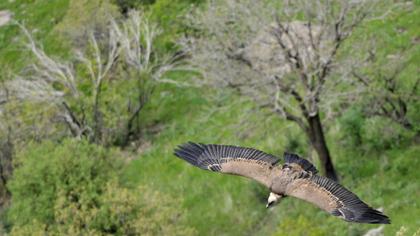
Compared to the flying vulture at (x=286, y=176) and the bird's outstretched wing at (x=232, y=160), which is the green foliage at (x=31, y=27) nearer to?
the bird's outstretched wing at (x=232, y=160)

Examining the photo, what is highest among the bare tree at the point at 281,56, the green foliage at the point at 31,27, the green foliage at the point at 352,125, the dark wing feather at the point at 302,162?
the dark wing feather at the point at 302,162

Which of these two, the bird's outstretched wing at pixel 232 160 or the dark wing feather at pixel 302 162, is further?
the bird's outstretched wing at pixel 232 160

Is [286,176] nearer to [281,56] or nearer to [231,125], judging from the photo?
[281,56]

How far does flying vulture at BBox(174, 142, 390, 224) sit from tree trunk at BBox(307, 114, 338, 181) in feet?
27.5

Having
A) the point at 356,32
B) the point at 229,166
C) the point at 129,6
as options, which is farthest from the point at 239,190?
the point at 129,6

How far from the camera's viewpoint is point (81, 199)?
2444 cm

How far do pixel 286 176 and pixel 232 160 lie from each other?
1264 mm

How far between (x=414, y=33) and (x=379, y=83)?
665cm

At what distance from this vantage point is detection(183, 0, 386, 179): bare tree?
2217 centimetres

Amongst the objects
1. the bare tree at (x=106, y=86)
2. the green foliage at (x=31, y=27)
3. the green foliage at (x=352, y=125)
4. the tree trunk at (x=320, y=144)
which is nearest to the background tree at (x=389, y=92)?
the green foliage at (x=352, y=125)

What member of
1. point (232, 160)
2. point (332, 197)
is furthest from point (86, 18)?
point (332, 197)

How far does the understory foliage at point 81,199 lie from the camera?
77.3ft

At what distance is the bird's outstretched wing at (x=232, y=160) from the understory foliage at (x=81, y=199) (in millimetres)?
7982

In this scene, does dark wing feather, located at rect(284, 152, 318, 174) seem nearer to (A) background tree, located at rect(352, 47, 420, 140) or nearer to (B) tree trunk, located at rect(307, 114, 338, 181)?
(B) tree trunk, located at rect(307, 114, 338, 181)
